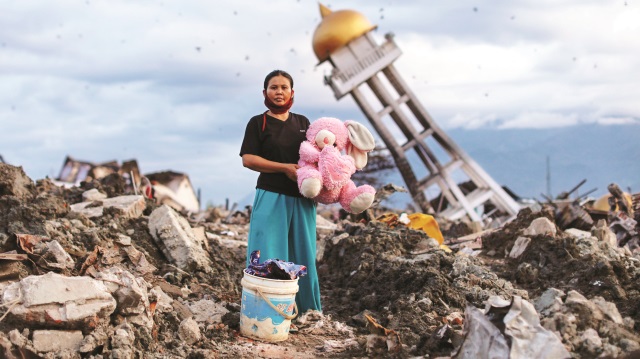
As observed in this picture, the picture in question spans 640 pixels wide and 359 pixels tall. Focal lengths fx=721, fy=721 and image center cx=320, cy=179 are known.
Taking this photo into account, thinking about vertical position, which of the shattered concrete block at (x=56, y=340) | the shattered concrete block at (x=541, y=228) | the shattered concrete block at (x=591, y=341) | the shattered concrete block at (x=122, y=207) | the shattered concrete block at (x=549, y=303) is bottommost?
the shattered concrete block at (x=56, y=340)

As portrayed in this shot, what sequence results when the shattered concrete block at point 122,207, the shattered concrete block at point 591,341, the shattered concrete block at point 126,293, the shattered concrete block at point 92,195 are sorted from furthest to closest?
the shattered concrete block at point 92,195 < the shattered concrete block at point 122,207 < the shattered concrete block at point 126,293 < the shattered concrete block at point 591,341

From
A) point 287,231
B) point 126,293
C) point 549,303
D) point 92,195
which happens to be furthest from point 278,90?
point 92,195

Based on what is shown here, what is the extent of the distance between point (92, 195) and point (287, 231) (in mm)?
5701

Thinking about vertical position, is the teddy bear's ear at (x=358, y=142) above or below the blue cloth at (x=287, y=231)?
above

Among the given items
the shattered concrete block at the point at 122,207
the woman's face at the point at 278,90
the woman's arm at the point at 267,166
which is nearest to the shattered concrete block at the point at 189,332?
the woman's arm at the point at 267,166

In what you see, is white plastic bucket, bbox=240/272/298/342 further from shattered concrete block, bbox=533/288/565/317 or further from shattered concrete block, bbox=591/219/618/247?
shattered concrete block, bbox=591/219/618/247

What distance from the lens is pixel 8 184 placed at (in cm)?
855

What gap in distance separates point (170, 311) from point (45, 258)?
1.16 meters

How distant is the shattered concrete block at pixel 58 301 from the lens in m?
4.61

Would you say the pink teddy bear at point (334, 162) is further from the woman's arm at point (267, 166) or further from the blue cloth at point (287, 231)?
the blue cloth at point (287, 231)

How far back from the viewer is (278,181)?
5.73 meters

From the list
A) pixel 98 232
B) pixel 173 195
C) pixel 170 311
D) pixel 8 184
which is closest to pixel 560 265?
pixel 170 311

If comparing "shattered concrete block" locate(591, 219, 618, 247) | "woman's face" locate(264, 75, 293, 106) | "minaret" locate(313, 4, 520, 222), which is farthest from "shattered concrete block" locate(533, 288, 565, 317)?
"minaret" locate(313, 4, 520, 222)

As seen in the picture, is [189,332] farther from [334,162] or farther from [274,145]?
[334,162]
